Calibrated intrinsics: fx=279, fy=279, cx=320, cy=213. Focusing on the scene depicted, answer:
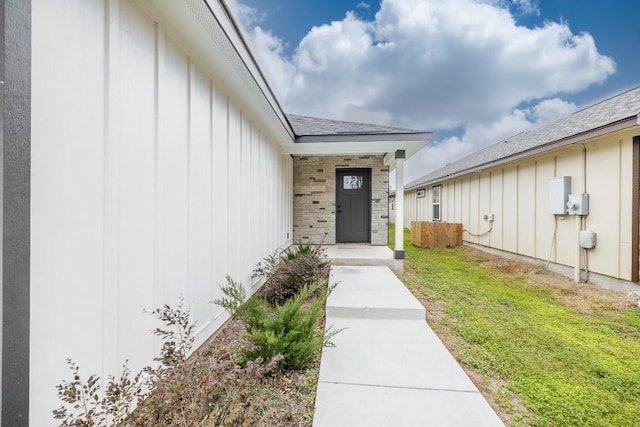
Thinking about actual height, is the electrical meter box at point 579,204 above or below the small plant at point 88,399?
above

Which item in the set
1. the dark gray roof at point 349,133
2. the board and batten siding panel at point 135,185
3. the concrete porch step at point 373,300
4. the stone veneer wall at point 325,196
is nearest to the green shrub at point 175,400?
the board and batten siding panel at point 135,185

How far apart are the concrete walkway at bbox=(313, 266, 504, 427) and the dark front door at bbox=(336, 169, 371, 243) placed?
424 cm

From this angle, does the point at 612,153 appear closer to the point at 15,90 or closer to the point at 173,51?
the point at 173,51

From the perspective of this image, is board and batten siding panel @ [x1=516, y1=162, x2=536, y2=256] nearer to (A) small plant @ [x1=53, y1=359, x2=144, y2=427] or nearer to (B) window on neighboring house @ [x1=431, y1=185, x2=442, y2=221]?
(B) window on neighboring house @ [x1=431, y1=185, x2=442, y2=221]

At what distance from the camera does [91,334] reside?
1438mm

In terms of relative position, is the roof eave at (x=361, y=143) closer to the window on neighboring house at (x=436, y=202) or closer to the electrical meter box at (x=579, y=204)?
the electrical meter box at (x=579, y=204)

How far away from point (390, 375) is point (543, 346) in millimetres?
1873

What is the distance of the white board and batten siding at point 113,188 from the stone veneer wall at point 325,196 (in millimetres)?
4896

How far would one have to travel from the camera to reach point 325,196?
25.4ft

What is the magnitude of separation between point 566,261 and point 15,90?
323 inches

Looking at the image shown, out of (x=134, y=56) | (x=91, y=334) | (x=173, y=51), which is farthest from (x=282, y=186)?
(x=91, y=334)

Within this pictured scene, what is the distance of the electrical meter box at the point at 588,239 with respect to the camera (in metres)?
5.24

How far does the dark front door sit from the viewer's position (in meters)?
7.82

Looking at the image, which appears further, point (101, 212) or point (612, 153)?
point (612, 153)
